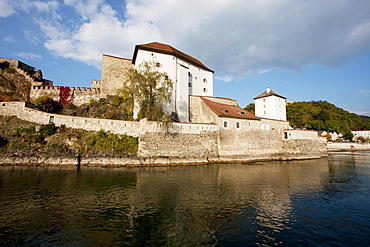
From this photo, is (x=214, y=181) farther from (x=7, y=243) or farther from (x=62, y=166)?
(x=62, y=166)

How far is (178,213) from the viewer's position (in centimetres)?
789

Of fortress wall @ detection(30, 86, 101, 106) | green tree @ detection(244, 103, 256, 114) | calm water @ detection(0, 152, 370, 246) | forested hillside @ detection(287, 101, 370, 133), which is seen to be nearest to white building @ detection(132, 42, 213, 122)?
fortress wall @ detection(30, 86, 101, 106)

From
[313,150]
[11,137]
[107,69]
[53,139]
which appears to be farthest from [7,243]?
[313,150]

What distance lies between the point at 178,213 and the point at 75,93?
105ft

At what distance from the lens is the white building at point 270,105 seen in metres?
40.6

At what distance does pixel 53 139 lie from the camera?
19.9 metres

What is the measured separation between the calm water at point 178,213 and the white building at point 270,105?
97.4 ft

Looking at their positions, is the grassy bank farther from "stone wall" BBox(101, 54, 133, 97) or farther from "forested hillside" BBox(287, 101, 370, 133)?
"forested hillside" BBox(287, 101, 370, 133)

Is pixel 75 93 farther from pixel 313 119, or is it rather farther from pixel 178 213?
pixel 313 119

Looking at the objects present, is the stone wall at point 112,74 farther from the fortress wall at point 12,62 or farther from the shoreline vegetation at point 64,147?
the fortress wall at point 12,62

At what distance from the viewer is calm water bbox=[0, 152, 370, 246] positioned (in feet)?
19.3

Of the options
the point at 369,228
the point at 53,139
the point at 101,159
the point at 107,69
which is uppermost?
the point at 107,69

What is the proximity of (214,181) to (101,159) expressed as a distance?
12719 mm

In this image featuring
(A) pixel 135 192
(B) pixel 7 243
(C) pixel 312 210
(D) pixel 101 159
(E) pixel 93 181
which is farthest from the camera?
(D) pixel 101 159
